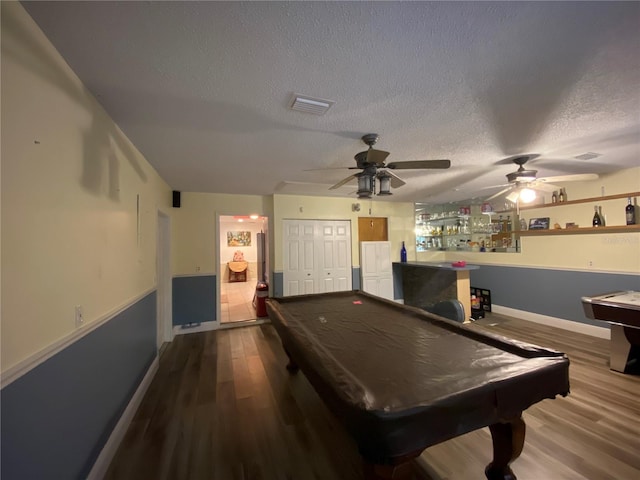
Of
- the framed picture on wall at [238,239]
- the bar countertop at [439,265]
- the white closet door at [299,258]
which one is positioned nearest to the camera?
the bar countertop at [439,265]

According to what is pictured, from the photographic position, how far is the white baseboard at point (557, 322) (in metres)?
3.59

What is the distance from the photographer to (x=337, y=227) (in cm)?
514

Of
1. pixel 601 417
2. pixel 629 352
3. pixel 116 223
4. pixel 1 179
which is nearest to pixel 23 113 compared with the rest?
pixel 1 179

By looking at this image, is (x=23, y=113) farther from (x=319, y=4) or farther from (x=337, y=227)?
(x=337, y=227)

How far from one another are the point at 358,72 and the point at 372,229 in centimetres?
436

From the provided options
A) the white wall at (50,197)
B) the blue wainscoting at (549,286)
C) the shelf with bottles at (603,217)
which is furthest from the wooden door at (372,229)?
the white wall at (50,197)

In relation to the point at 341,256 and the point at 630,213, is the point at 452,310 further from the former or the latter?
the point at 630,213

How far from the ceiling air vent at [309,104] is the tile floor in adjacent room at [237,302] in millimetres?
4075

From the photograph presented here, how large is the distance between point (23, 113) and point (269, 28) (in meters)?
1.07

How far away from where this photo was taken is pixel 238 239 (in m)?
9.09

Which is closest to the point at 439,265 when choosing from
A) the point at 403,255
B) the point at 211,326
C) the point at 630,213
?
the point at 403,255

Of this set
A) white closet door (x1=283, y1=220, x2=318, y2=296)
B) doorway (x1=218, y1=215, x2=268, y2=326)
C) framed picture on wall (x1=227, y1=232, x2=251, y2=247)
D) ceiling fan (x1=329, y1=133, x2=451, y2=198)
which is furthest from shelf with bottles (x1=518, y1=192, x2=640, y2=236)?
framed picture on wall (x1=227, y1=232, x2=251, y2=247)

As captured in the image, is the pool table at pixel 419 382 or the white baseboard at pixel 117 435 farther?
the white baseboard at pixel 117 435

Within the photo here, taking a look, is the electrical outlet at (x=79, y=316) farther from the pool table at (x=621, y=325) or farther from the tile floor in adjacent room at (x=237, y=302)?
the pool table at (x=621, y=325)
